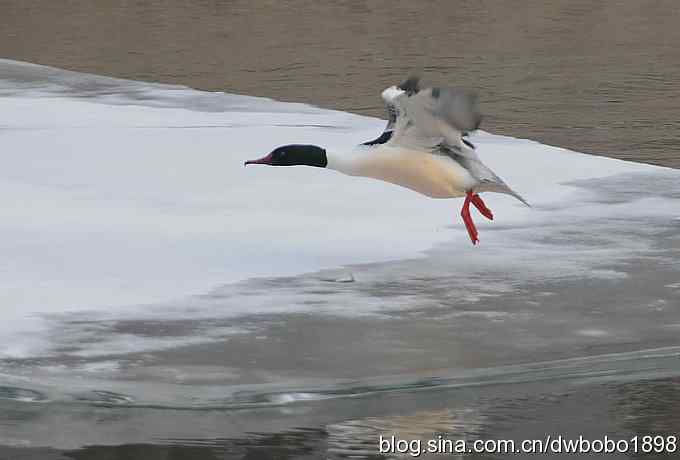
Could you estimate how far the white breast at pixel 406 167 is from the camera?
891cm

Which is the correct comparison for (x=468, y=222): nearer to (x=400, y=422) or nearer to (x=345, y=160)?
(x=345, y=160)

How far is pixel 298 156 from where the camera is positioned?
899 centimetres

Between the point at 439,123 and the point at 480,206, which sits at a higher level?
the point at 439,123

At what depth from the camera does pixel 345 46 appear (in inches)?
865

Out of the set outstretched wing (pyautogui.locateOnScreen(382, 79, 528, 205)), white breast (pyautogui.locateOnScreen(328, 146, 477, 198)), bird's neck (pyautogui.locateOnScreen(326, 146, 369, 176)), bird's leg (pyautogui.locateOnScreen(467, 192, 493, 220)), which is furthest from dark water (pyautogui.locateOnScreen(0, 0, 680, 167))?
bird's neck (pyautogui.locateOnScreen(326, 146, 369, 176))

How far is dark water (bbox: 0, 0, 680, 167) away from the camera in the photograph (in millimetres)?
16156

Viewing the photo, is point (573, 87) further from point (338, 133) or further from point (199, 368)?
point (199, 368)

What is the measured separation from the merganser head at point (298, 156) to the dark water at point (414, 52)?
4.75 metres

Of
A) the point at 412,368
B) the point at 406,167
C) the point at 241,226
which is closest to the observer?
the point at 412,368

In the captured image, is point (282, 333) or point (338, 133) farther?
A: point (338, 133)

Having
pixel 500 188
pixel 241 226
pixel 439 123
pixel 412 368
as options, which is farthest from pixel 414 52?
pixel 412 368

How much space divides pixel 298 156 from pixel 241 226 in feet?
3.82

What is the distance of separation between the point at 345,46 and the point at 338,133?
8459 mm

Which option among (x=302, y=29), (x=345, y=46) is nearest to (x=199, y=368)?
(x=345, y=46)
